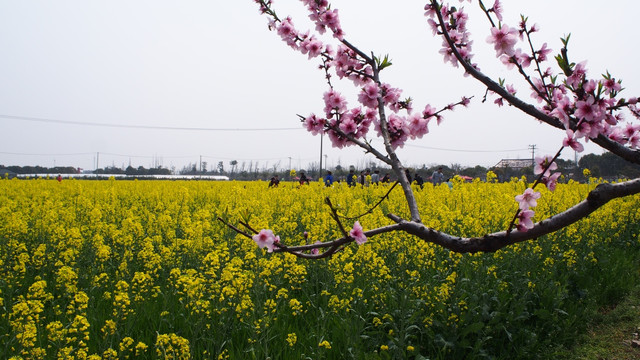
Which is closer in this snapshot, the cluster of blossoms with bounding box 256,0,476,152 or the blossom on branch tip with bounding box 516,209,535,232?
the blossom on branch tip with bounding box 516,209,535,232

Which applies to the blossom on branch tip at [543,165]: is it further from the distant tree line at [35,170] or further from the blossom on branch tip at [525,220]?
the distant tree line at [35,170]

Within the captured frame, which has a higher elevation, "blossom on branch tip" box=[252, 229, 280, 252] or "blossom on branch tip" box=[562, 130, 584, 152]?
"blossom on branch tip" box=[562, 130, 584, 152]

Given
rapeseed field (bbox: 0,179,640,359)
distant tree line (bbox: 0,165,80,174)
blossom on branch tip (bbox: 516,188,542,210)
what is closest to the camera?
blossom on branch tip (bbox: 516,188,542,210)

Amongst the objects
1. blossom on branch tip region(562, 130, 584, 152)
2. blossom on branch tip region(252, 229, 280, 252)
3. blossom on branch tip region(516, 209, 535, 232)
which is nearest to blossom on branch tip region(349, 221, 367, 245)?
blossom on branch tip region(252, 229, 280, 252)

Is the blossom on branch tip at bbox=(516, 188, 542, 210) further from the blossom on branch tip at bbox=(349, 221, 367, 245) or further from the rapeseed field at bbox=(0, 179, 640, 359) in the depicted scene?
the rapeseed field at bbox=(0, 179, 640, 359)

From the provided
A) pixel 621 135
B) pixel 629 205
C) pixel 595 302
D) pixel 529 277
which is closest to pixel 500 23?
pixel 621 135

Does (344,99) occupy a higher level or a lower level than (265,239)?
higher

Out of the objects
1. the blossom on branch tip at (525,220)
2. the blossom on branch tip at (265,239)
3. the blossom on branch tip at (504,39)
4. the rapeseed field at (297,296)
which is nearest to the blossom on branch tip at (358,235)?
the blossom on branch tip at (265,239)

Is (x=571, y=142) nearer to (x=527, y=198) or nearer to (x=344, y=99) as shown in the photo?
(x=527, y=198)

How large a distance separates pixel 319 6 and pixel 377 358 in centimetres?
275

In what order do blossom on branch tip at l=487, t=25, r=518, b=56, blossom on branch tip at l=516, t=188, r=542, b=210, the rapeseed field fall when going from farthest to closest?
the rapeseed field → blossom on branch tip at l=487, t=25, r=518, b=56 → blossom on branch tip at l=516, t=188, r=542, b=210

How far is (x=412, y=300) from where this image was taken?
405 centimetres

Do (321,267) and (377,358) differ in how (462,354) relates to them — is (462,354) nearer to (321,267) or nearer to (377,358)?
(377,358)

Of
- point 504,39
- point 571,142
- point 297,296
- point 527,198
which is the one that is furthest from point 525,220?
point 297,296
